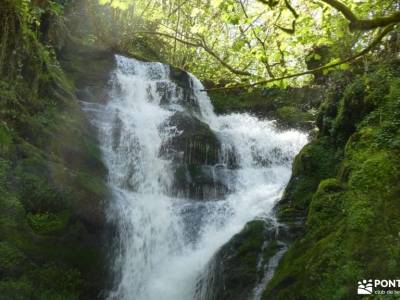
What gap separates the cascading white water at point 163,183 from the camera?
9062 millimetres

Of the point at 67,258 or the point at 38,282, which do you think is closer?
the point at 38,282

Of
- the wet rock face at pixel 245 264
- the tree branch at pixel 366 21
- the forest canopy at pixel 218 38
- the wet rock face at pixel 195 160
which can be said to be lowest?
the wet rock face at pixel 245 264

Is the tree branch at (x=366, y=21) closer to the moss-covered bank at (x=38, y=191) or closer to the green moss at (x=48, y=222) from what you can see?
the moss-covered bank at (x=38, y=191)

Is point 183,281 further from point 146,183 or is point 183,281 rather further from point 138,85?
point 138,85

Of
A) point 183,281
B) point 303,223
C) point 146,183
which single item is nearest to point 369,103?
point 303,223

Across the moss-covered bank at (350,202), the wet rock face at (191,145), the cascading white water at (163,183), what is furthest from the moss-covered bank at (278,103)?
the moss-covered bank at (350,202)

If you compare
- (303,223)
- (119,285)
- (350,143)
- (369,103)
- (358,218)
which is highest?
(369,103)

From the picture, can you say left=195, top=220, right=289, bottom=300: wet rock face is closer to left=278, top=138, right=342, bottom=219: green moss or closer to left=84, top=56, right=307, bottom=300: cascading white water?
left=84, top=56, right=307, bottom=300: cascading white water

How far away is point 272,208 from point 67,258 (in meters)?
4.60

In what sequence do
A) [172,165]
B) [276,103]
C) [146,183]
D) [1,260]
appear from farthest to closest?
[276,103], [172,165], [146,183], [1,260]

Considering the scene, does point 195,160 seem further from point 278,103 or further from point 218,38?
point 278,103

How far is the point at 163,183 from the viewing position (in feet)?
39.1

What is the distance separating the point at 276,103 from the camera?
64.5 feet

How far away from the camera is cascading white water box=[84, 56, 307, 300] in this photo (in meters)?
9.06
